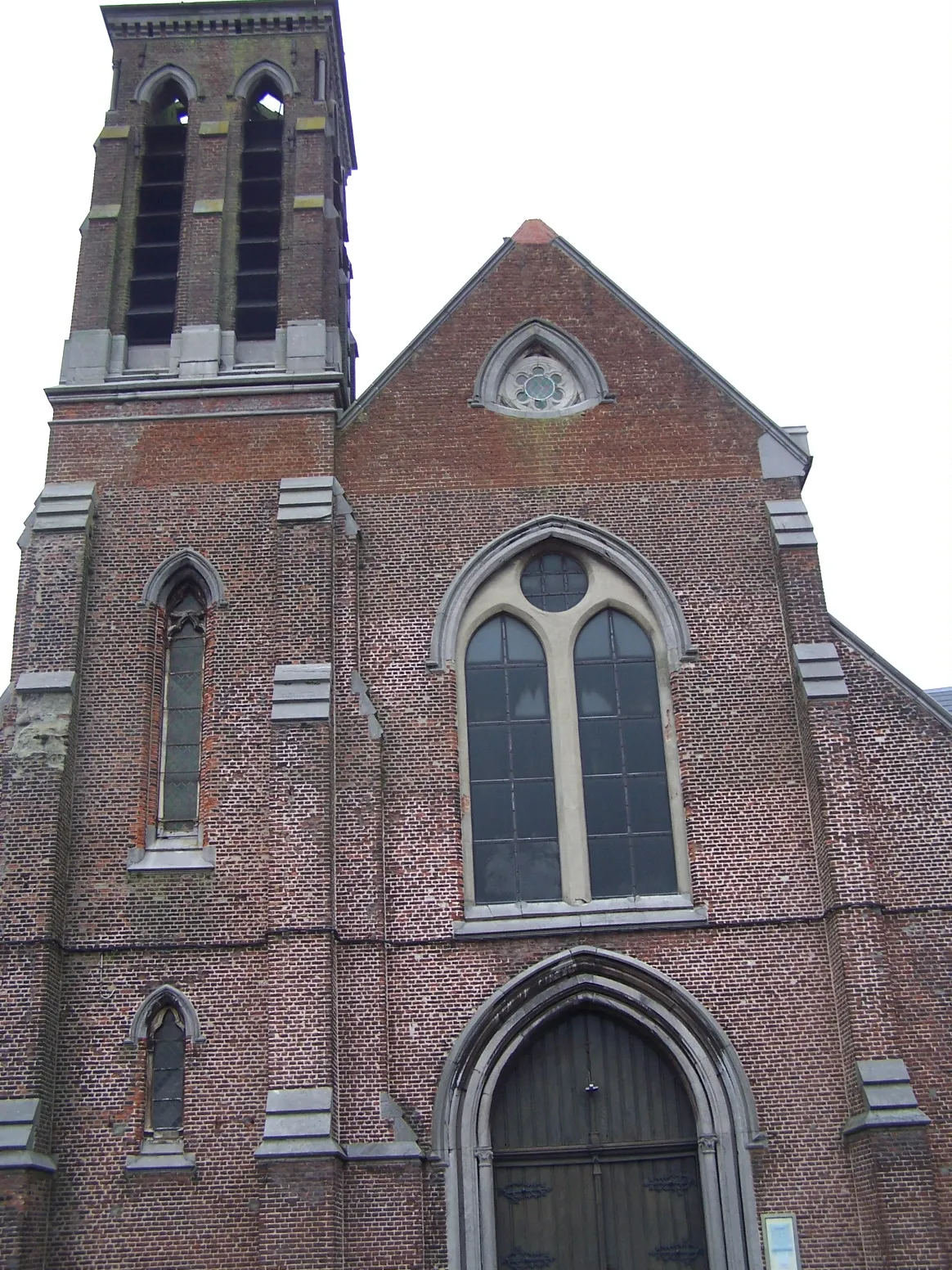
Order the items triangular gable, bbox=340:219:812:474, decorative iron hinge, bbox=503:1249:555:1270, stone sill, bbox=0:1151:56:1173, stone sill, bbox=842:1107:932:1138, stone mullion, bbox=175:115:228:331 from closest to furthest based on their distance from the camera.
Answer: stone sill, bbox=0:1151:56:1173, stone sill, bbox=842:1107:932:1138, decorative iron hinge, bbox=503:1249:555:1270, triangular gable, bbox=340:219:812:474, stone mullion, bbox=175:115:228:331

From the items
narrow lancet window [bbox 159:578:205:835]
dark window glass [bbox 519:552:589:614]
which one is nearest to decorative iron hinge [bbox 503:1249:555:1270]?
narrow lancet window [bbox 159:578:205:835]

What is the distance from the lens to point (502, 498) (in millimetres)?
16688

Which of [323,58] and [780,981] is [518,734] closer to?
[780,981]

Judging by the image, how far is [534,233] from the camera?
18.5m

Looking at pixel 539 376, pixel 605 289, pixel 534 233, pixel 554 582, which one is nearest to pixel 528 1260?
pixel 554 582

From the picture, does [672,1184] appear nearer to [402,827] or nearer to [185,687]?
[402,827]

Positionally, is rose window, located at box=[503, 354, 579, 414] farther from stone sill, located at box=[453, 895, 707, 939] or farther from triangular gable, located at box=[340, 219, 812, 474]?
stone sill, located at box=[453, 895, 707, 939]

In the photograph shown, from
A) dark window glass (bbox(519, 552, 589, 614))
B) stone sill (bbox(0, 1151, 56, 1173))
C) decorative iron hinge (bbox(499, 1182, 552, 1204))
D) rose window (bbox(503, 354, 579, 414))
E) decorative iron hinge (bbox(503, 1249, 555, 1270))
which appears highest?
rose window (bbox(503, 354, 579, 414))

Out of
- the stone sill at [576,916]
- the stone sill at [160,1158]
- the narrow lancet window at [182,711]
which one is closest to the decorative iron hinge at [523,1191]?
the stone sill at [576,916]

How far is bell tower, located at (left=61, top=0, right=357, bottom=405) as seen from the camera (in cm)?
1764

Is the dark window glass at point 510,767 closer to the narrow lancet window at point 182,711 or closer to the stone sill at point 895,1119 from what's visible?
the narrow lancet window at point 182,711

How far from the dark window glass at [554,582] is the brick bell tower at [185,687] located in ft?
6.96

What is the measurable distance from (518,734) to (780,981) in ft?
12.3

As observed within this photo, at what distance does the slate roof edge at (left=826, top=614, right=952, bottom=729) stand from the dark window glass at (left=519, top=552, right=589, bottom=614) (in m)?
2.83
